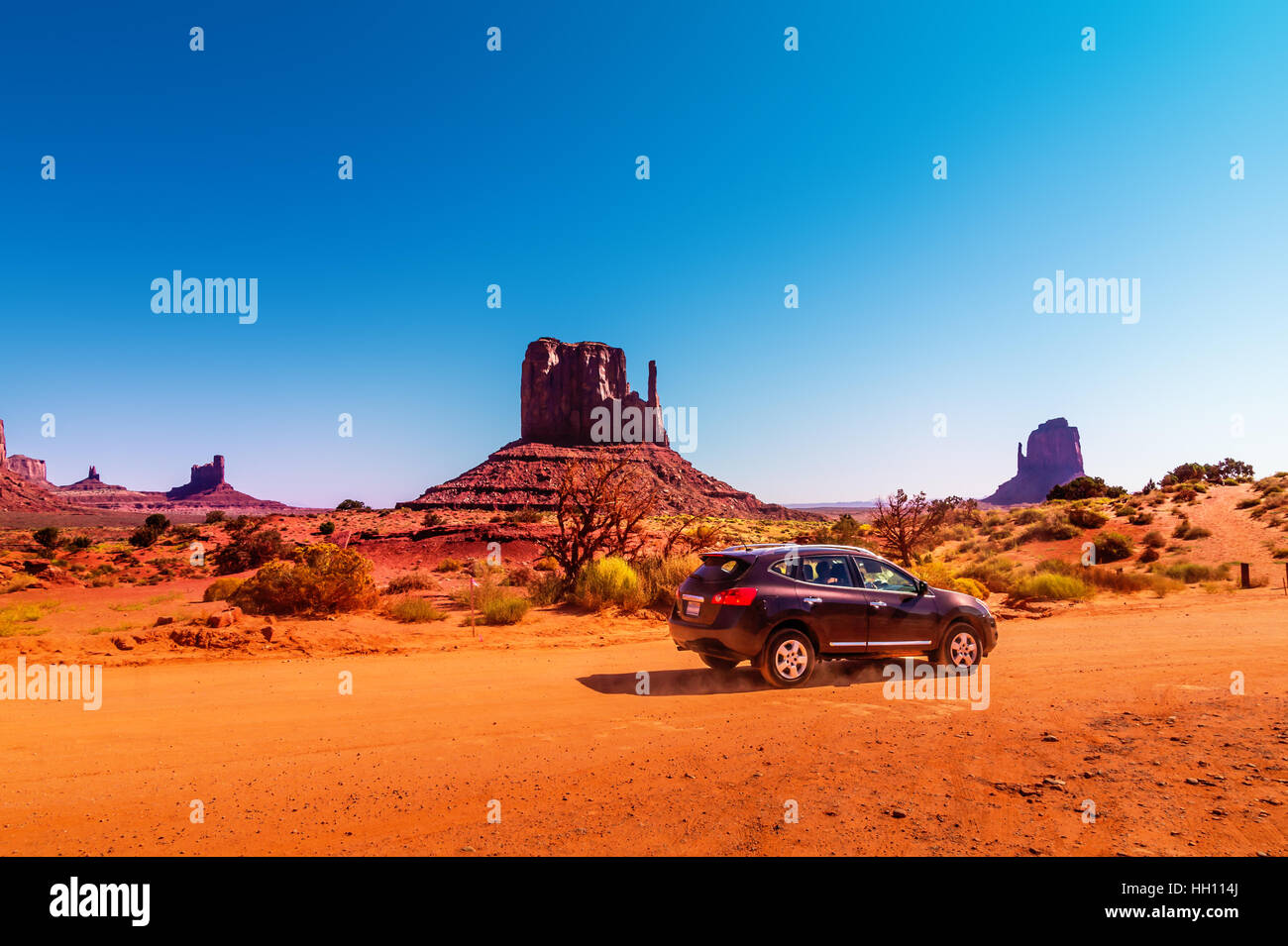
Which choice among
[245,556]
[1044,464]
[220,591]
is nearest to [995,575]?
[220,591]

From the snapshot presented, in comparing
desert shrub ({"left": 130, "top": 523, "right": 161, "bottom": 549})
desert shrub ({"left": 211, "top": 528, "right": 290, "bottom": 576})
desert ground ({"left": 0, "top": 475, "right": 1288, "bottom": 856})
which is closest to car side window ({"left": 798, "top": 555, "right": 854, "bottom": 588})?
desert ground ({"left": 0, "top": 475, "right": 1288, "bottom": 856})

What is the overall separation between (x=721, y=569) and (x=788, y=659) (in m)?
1.41

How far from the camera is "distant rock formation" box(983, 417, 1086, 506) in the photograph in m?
144

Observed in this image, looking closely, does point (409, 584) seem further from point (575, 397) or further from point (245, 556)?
point (575, 397)

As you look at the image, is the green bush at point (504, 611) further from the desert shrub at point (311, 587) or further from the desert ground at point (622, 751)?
the desert shrub at point (311, 587)

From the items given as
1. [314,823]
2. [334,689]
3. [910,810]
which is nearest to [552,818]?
[314,823]

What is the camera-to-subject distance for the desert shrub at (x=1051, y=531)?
30500 mm

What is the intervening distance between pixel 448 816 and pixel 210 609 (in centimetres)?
1553

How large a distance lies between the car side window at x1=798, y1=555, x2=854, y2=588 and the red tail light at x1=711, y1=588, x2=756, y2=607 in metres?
0.81

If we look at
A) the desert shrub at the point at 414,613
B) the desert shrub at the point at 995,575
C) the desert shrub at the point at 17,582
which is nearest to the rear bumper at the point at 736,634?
the desert shrub at the point at 414,613

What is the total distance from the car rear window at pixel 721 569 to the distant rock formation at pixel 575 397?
10223 centimetres

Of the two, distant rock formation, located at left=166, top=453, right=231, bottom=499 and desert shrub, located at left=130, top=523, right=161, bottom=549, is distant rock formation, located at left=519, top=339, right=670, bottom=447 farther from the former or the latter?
distant rock formation, located at left=166, top=453, right=231, bottom=499

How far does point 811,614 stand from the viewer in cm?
838
